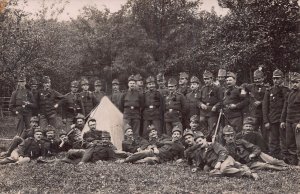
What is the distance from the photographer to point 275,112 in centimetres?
1070

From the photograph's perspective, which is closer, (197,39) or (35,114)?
(35,114)

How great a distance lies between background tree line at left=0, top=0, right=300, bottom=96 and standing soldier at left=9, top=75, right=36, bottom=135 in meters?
5.82

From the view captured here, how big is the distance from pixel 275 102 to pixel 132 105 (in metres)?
3.85

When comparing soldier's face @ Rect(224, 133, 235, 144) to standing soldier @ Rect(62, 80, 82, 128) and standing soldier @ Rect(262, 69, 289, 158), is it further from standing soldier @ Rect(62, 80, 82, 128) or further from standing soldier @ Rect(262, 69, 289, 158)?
standing soldier @ Rect(62, 80, 82, 128)

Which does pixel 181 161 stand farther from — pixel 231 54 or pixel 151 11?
pixel 151 11

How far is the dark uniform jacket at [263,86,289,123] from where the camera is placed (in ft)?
35.1

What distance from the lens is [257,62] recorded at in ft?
59.5

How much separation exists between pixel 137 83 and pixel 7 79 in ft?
28.1

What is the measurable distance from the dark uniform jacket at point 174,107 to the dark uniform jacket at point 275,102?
2.42m

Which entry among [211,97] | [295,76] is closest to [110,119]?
[211,97]

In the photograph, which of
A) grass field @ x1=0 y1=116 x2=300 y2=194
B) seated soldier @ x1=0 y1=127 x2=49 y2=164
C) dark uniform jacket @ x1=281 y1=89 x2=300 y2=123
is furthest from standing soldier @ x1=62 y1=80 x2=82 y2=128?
dark uniform jacket @ x1=281 y1=89 x2=300 y2=123

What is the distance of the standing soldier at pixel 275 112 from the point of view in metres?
10.6

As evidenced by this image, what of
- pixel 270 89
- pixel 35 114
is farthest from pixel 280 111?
pixel 35 114

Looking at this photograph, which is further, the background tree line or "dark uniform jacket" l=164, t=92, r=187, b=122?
the background tree line
